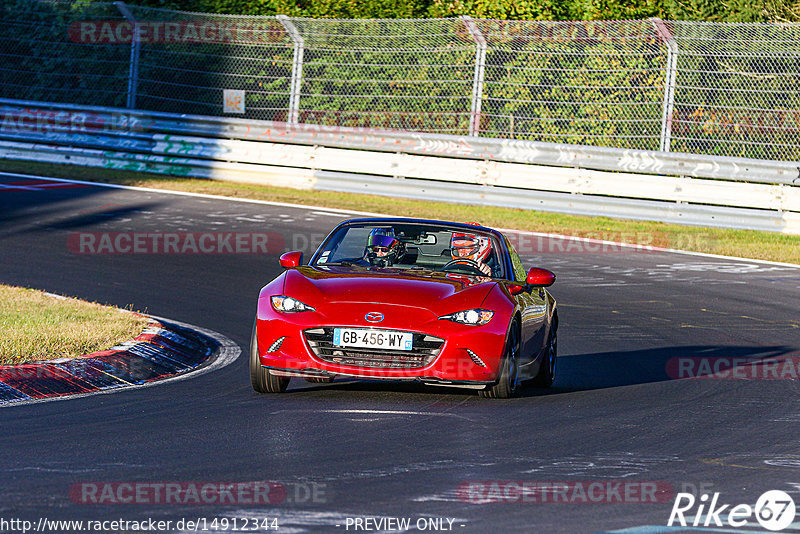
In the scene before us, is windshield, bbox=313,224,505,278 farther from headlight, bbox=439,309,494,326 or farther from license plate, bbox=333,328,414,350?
license plate, bbox=333,328,414,350

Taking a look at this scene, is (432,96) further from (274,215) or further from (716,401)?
(716,401)

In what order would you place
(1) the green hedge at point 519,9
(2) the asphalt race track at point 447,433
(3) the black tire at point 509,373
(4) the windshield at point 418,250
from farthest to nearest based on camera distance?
1. (1) the green hedge at point 519,9
2. (4) the windshield at point 418,250
3. (3) the black tire at point 509,373
4. (2) the asphalt race track at point 447,433

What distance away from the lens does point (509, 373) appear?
29.3 feet

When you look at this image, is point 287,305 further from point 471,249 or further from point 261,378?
point 471,249

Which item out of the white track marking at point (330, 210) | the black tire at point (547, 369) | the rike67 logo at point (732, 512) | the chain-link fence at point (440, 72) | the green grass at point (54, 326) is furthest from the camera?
the chain-link fence at point (440, 72)

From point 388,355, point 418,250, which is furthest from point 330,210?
point 388,355

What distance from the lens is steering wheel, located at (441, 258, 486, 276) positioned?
9758 millimetres

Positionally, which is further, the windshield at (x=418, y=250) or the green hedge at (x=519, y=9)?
the green hedge at (x=519, y=9)

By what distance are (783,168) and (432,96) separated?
6304 mm

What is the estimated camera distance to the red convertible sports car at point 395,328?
8.57 m

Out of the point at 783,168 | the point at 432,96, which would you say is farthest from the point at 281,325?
the point at 432,96

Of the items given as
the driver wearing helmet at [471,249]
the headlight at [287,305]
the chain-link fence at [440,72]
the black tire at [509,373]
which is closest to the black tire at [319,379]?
the headlight at [287,305]

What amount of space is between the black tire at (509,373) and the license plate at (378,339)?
2.33 ft

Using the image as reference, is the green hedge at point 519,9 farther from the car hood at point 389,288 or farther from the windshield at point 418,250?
the car hood at point 389,288
